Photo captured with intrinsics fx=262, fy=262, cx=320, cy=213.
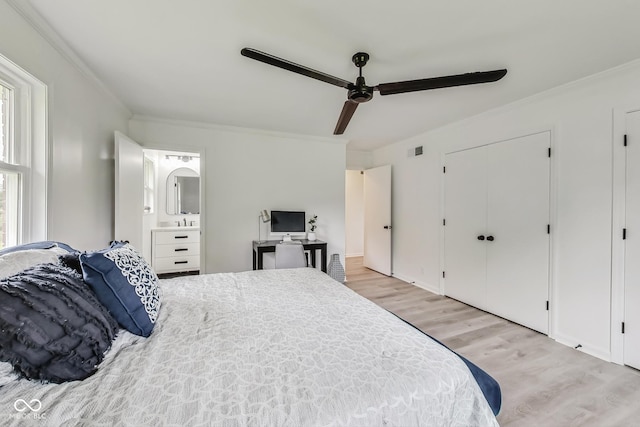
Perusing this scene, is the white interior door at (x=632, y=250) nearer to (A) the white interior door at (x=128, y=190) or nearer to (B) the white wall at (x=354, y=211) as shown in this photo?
(A) the white interior door at (x=128, y=190)

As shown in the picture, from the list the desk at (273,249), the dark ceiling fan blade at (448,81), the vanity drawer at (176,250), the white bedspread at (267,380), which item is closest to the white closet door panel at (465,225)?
the dark ceiling fan blade at (448,81)

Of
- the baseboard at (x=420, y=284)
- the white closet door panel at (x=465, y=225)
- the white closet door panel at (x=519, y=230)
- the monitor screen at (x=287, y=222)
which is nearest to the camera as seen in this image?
the white closet door panel at (x=519, y=230)

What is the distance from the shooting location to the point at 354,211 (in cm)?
645

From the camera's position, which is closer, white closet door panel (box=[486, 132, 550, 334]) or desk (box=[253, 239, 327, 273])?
white closet door panel (box=[486, 132, 550, 334])

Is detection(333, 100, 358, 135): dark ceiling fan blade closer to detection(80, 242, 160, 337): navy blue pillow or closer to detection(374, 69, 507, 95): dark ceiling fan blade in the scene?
detection(374, 69, 507, 95): dark ceiling fan blade

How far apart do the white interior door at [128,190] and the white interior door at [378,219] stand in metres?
3.61

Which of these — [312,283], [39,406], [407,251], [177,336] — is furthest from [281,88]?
[407,251]

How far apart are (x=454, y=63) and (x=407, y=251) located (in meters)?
2.88

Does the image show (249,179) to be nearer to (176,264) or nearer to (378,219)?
(176,264)

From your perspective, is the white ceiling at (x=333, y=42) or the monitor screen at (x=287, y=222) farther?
the monitor screen at (x=287, y=222)

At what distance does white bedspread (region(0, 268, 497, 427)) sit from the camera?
0.73 meters

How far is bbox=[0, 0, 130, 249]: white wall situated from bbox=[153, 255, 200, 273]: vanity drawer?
5.87 feet

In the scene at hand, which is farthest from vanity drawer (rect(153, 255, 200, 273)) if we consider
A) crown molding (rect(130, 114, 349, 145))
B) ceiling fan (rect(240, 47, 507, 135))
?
ceiling fan (rect(240, 47, 507, 135))

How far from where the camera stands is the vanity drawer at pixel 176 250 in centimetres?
438
